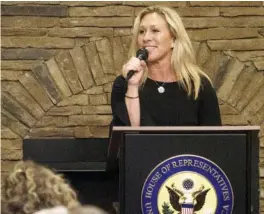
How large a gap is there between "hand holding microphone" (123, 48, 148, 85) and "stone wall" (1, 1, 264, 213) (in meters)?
1.23

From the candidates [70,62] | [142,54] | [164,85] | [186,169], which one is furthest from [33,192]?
[70,62]

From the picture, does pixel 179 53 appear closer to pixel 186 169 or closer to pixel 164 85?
pixel 164 85

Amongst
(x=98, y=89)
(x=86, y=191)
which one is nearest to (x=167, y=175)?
(x=86, y=191)

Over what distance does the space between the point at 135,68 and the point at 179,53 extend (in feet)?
1.07

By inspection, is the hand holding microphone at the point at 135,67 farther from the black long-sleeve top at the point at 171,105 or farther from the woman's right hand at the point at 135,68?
the black long-sleeve top at the point at 171,105

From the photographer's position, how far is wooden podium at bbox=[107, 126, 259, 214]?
2018 millimetres

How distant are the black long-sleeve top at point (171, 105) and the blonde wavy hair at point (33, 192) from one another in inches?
31.2

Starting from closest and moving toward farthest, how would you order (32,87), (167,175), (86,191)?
(167,175)
(86,191)
(32,87)

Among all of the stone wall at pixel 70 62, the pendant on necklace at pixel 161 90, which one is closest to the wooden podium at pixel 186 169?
the pendant on necklace at pixel 161 90

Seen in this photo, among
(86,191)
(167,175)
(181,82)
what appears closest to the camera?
(167,175)

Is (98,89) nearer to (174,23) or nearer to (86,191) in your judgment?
(86,191)

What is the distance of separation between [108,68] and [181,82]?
1129 millimetres

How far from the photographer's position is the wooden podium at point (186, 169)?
202cm

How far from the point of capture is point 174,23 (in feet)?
8.10
